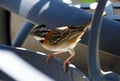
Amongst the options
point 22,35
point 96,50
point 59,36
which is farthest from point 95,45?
point 22,35

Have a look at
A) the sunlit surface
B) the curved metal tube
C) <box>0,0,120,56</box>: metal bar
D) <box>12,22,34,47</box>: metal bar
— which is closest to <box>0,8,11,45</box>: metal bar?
<box>12,22,34,47</box>: metal bar

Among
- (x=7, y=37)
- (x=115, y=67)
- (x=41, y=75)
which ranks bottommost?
(x=115, y=67)

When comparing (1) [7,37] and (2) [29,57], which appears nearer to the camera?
(2) [29,57]

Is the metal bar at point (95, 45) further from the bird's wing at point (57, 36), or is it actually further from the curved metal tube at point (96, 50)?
the bird's wing at point (57, 36)

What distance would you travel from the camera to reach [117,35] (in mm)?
579

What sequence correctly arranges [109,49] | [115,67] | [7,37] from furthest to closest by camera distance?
1. [115,67]
2. [7,37]
3. [109,49]

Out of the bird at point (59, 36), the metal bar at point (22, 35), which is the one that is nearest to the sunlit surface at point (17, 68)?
the bird at point (59, 36)

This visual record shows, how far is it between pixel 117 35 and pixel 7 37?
0.83m

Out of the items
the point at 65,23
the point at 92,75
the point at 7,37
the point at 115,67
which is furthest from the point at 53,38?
the point at 115,67

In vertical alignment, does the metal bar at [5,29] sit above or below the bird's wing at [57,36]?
below

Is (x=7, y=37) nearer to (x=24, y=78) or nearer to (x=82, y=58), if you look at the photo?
(x=82, y=58)

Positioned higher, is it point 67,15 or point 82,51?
point 67,15

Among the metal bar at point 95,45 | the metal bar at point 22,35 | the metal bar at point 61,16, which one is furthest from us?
the metal bar at point 22,35

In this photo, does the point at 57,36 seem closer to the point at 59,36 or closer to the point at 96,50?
the point at 59,36
